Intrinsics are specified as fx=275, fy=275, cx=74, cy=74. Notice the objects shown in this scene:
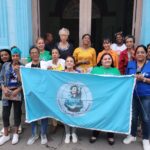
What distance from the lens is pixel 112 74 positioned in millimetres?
4168

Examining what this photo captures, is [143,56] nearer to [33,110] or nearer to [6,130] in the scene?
[33,110]

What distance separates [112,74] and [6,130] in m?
1.94

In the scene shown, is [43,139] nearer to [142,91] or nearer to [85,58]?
[85,58]

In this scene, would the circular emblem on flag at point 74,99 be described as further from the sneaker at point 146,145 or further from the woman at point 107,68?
the sneaker at point 146,145

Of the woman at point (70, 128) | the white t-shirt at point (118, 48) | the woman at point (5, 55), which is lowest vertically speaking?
the woman at point (70, 128)

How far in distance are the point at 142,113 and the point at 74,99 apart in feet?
3.44

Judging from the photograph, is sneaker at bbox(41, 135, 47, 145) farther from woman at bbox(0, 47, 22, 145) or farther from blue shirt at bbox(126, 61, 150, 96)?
blue shirt at bbox(126, 61, 150, 96)

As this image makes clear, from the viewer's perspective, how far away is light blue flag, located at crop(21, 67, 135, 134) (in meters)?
3.98

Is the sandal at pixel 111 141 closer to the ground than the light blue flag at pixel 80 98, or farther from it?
closer to the ground

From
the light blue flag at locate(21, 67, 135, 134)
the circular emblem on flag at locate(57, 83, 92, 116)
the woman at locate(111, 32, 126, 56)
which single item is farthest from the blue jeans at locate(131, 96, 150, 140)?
the woman at locate(111, 32, 126, 56)

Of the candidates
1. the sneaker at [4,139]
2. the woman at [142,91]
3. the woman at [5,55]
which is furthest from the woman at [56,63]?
the sneaker at [4,139]

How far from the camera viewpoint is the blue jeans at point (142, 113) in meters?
4.11

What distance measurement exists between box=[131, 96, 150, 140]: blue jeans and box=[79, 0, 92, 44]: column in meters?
1.83

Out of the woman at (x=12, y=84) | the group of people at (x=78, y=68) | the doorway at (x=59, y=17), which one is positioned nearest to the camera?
the group of people at (x=78, y=68)
